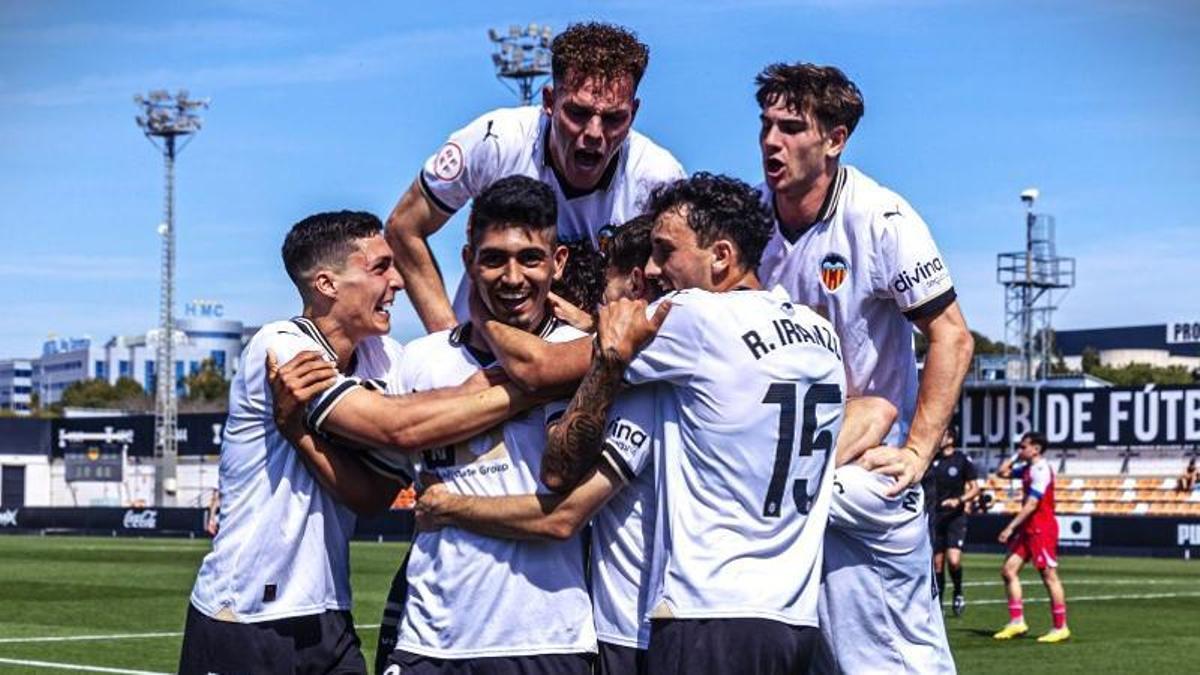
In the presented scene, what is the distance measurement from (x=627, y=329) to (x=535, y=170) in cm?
179

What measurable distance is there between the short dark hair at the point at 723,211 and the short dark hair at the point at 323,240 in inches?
45.2

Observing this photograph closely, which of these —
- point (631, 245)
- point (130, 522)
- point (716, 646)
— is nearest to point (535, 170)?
point (631, 245)

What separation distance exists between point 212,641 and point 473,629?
1.34 m

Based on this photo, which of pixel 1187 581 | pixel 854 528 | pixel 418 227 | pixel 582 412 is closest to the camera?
pixel 582 412

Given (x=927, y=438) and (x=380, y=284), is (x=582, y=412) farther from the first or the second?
(x=927, y=438)

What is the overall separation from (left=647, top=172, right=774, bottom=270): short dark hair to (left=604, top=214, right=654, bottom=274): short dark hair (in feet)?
1.25

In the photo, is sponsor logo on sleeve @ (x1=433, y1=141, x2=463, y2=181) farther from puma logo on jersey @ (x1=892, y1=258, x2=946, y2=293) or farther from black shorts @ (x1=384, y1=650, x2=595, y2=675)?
black shorts @ (x1=384, y1=650, x2=595, y2=675)

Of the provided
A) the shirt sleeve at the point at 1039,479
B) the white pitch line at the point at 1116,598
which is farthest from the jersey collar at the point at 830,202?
the white pitch line at the point at 1116,598

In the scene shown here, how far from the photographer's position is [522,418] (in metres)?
6.39

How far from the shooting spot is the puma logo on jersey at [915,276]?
7.50 m

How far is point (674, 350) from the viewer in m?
6.14

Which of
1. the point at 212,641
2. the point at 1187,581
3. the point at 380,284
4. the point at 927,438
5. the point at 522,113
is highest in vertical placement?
the point at 522,113

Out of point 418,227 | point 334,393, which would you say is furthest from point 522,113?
point 334,393

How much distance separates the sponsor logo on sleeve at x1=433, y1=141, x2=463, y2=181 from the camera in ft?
26.1
